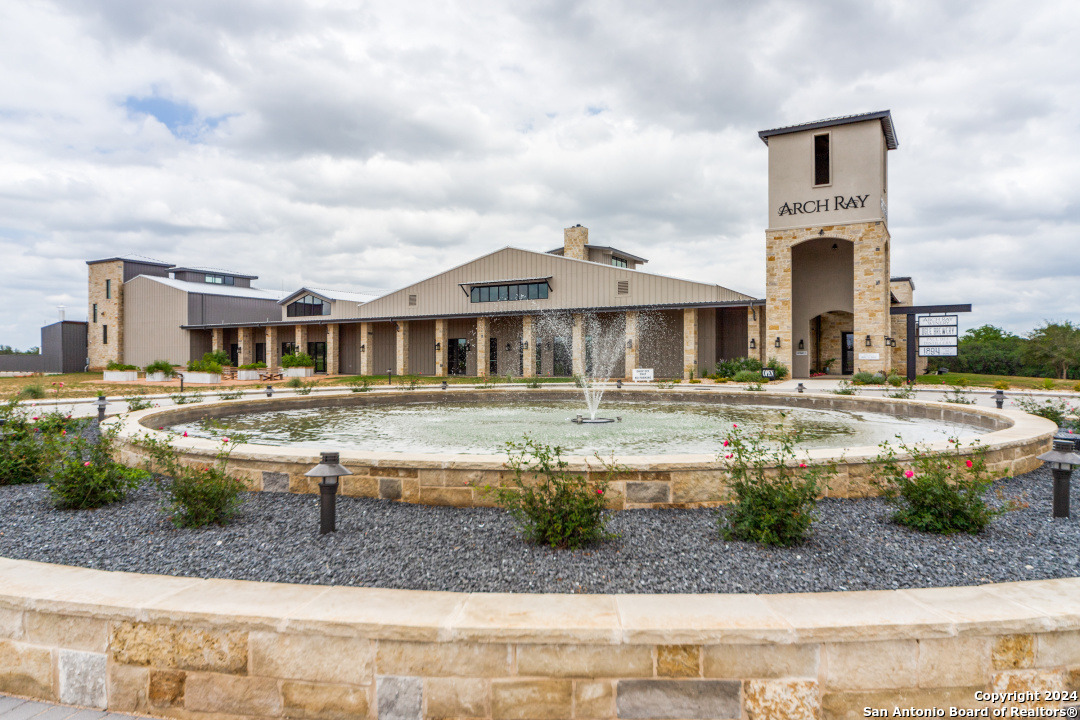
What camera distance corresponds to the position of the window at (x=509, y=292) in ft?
97.0

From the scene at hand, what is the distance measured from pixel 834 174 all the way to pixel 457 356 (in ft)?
68.1

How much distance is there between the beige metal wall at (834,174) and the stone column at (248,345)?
108ft

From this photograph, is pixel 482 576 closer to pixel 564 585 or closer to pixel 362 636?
pixel 564 585

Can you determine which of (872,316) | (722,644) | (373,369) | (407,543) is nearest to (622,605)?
(722,644)

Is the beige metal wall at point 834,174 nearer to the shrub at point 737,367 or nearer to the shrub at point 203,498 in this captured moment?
the shrub at point 737,367

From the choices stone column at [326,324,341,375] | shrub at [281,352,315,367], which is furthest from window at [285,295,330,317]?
shrub at [281,352,315,367]

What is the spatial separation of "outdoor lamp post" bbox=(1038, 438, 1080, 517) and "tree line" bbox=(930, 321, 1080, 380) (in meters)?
32.9

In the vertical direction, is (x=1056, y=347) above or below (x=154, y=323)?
below

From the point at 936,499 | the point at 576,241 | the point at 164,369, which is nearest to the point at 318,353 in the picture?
the point at 164,369

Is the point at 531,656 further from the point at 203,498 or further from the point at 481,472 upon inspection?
the point at 203,498

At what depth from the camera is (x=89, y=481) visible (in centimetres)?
495

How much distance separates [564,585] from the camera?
331 cm

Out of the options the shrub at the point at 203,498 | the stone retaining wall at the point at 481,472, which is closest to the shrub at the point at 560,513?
the stone retaining wall at the point at 481,472

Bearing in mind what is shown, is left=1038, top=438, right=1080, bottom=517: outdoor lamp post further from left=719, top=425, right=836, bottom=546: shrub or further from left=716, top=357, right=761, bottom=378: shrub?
left=716, top=357, right=761, bottom=378: shrub
